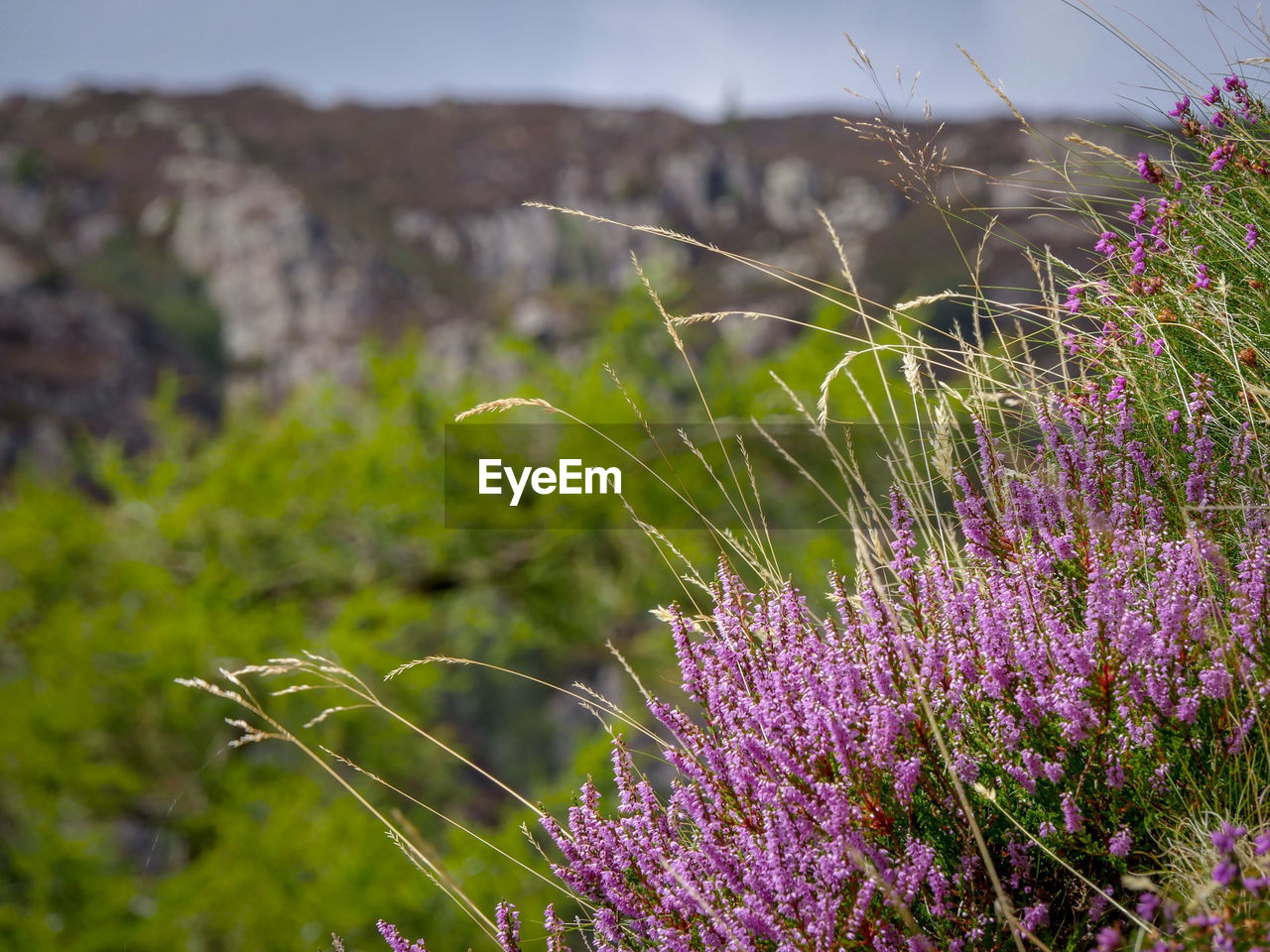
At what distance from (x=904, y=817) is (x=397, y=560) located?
1754cm

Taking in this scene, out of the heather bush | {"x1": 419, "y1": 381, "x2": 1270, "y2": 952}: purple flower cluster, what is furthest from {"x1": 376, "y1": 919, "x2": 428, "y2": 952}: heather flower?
{"x1": 419, "y1": 381, "x2": 1270, "y2": 952}: purple flower cluster

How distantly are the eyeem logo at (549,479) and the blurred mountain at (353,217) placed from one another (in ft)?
180

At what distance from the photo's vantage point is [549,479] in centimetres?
1598

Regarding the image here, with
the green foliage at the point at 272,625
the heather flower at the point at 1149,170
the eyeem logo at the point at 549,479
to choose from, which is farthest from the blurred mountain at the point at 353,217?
the heather flower at the point at 1149,170

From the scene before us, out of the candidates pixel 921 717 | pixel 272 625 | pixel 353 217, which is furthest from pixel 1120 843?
pixel 353 217

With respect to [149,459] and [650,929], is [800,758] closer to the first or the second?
[650,929]

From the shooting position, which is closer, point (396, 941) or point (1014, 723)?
point (1014, 723)

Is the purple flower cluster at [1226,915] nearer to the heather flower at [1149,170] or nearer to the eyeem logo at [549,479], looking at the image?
the heather flower at [1149,170]

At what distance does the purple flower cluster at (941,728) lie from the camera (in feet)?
4.38

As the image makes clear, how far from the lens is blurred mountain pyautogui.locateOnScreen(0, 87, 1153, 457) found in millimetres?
76438

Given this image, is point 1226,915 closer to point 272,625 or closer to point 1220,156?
point 1220,156

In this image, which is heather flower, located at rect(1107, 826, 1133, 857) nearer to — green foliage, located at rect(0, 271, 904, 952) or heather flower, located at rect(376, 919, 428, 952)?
heather flower, located at rect(376, 919, 428, 952)

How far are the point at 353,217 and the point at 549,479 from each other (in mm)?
91737

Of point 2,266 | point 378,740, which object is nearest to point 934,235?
point 378,740
